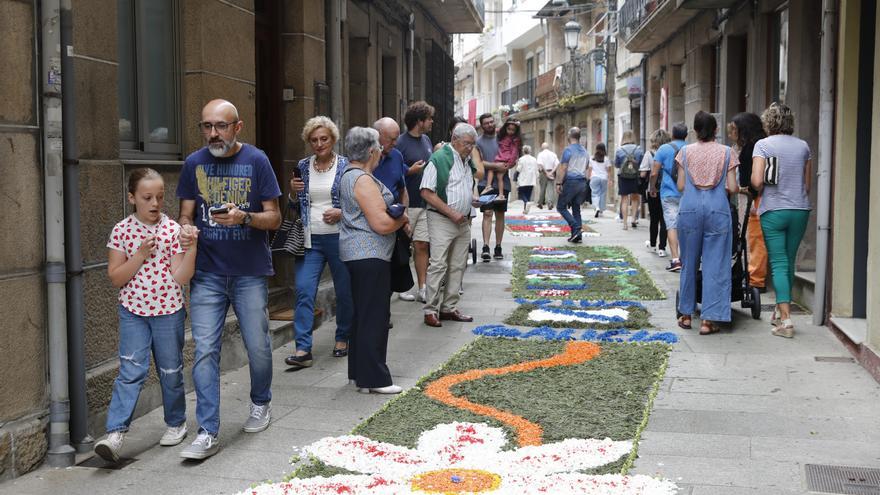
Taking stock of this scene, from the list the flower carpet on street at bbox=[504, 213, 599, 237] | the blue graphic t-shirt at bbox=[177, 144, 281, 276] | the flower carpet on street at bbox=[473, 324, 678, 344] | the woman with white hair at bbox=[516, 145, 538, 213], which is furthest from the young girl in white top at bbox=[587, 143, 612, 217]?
the blue graphic t-shirt at bbox=[177, 144, 281, 276]

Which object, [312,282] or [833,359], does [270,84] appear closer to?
[312,282]

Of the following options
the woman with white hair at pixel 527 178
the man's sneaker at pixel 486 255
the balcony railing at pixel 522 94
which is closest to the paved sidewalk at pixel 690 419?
the man's sneaker at pixel 486 255

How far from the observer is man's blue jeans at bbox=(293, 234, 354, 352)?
770 centimetres

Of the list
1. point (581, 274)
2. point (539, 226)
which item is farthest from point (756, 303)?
point (539, 226)

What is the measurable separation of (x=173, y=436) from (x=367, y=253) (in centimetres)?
169

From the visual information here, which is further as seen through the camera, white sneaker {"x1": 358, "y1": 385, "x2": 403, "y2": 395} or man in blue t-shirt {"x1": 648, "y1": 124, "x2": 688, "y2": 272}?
man in blue t-shirt {"x1": 648, "y1": 124, "x2": 688, "y2": 272}

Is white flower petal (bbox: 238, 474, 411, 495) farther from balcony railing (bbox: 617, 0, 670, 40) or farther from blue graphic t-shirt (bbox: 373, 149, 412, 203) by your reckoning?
balcony railing (bbox: 617, 0, 670, 40)

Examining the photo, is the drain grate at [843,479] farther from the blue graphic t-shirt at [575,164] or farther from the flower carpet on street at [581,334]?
the blue graphic t-shirt at [575,164]

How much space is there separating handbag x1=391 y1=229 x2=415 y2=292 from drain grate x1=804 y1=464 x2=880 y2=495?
2830mm

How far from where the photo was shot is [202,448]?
528cm

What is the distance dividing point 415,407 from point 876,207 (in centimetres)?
351

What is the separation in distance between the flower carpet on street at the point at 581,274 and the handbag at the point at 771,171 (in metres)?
→ 2.52

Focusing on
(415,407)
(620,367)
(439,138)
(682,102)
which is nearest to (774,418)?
(620,367)

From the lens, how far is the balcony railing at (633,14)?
829 inches
